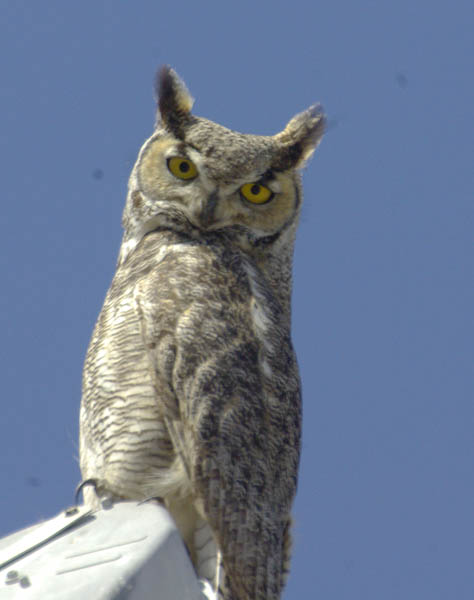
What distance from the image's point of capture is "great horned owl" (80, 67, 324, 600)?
7.79 ft

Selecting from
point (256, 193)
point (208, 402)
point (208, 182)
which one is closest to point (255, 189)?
point (256, 193)

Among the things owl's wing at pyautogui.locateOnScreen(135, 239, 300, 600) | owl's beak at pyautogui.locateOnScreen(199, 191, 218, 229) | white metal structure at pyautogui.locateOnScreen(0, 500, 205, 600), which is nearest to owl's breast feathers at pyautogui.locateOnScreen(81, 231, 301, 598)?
owl's wing at pyautogui.locateOnScreen(135, 239, 300, 600)

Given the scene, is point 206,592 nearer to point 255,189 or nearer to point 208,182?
point 208,182

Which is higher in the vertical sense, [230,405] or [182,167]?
[182,167]

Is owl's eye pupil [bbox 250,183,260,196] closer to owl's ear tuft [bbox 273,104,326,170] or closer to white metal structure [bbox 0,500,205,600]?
owl's ear tuft [bbox 273,104,326,170]

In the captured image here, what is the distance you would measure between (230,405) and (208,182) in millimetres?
952

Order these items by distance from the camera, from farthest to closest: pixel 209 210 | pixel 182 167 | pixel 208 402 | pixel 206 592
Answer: pixel 182 167 → pixel 209 210 → pixel 208 402 → pixel 206 592

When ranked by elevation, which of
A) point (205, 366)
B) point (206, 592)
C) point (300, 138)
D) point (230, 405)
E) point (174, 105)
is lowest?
point (206, 592)

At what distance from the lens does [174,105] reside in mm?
3463

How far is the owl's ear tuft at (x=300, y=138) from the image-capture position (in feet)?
11.3

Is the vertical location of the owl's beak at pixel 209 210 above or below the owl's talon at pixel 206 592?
above

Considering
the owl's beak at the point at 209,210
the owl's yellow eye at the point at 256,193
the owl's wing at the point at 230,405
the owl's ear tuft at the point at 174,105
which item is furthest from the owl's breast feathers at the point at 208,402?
the owl's ear tuft at the point at 174,105

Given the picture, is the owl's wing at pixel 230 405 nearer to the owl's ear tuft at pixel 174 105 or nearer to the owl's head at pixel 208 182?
the owl's head at pixel 208 182

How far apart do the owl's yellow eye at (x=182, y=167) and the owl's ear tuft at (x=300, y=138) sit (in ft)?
1.16
